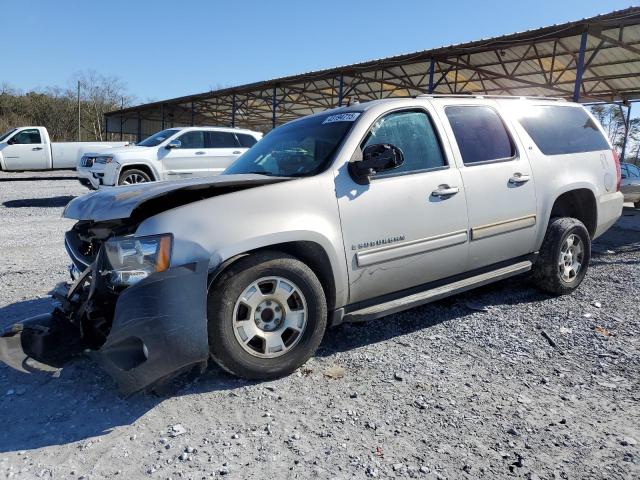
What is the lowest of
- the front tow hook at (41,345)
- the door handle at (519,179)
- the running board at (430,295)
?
the front tow hook at (41,345)

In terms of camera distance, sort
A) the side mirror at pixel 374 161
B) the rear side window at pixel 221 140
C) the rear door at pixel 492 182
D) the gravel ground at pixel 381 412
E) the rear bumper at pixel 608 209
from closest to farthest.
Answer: the gravel ground at pixel 381 412, the side mirror at pixel 374 161, the rear door at pixel 492 182, the rear bumper at pixel 608 209, the rear side window at pixel 221 140

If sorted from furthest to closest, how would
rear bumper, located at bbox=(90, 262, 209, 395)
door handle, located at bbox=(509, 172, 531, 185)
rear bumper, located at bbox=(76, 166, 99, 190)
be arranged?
rear bumper, located at bbox=(76, 166, 99, 190)
door handle, located at bbox=(509, 172, 531, 185)
rear bumper, located at bbox=(90, 262, 209, 395)

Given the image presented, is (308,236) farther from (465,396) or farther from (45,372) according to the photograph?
(45,372)

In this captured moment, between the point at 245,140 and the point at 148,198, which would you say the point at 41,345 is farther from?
the point at 245,140

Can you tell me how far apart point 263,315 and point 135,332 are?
30.2 inches

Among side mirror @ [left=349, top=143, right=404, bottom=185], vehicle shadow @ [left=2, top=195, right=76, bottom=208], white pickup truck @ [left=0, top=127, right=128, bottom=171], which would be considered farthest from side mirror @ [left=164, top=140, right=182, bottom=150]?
side mirror @ [left=349, top=143, right=404, bottom=185]

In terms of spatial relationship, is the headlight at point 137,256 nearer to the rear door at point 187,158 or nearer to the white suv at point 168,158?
the white suv at point 168,158

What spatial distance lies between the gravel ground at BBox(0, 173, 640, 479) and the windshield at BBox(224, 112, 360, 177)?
1372 mm

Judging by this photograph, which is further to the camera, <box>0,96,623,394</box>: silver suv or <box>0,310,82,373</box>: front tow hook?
<box>0,310,82,373</box>: front tow hook

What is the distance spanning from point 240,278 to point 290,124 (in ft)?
6.53

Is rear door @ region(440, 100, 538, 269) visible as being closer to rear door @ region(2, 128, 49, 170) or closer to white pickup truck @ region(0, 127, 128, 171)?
white pickup truck @ region(0, 127, 128, 171)

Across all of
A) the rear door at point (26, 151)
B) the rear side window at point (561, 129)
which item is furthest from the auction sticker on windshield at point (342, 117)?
the rear door at point (26, 151)

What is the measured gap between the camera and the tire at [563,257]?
457cm

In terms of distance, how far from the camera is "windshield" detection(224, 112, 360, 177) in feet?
11.7
